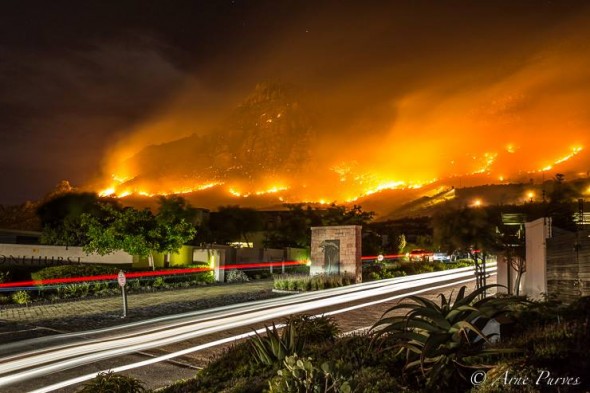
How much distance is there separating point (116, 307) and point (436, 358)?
15715mm

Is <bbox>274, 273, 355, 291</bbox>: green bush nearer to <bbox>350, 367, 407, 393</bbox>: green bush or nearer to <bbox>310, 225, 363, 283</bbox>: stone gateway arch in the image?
<bbox>310, 225, 363, 283</bbox>: stone gateway arch

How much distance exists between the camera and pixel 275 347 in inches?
303

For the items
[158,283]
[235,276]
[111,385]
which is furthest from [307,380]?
[235,276]

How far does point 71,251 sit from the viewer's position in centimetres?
3534

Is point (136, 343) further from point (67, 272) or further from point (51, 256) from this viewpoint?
point (51, 256)

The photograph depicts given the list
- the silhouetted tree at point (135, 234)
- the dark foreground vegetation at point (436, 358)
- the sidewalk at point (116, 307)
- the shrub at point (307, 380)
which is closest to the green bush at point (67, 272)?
the sidewalk at point (116, 307)

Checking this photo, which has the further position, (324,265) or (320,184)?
(320,184)

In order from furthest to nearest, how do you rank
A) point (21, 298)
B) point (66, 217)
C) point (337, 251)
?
point (66, 217) → point (337, 251) → point (21, 298)

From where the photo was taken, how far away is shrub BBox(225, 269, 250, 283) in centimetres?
3147

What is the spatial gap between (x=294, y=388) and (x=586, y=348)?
3.19 meters

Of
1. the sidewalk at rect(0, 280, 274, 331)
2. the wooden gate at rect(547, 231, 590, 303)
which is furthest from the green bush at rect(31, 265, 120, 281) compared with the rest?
the wooden gate at rect(547, 231, 590, 303)

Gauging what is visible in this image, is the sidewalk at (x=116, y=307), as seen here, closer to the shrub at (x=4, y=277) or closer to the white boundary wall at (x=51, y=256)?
the shrub at (x=4, y=277)

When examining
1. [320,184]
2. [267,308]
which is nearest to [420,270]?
[267,308]

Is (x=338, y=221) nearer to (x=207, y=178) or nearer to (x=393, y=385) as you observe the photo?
(x=393, y=385)
